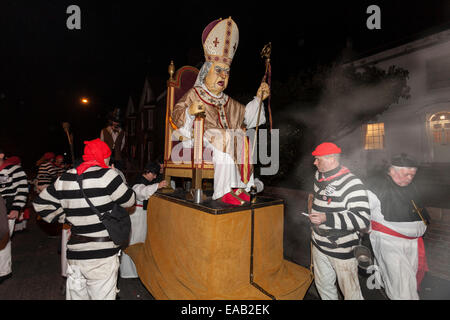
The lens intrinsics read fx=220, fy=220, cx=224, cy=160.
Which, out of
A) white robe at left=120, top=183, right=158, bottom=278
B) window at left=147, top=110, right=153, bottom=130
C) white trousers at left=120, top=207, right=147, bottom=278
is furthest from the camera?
window at left=147, top=110, right=153, bottom=130

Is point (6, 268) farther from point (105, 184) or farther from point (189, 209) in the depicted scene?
point (189, 209)

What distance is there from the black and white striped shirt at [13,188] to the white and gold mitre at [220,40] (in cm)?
401

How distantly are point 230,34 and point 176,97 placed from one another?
5.07 feet

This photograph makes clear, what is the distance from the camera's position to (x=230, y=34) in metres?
3.50

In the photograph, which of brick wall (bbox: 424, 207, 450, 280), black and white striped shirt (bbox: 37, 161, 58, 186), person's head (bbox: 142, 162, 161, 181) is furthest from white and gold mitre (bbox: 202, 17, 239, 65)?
black and white striped shirt (bbox: 37, 161, 58, 186)

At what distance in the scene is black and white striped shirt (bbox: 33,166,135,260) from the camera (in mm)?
2195

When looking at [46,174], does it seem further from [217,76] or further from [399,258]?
[399,258]

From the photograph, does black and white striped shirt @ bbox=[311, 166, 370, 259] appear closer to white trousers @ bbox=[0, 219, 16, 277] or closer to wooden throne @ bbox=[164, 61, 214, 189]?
wooden throne @ bbox=[164, 61, 214, 189]

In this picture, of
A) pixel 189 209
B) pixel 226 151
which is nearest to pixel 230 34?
pixel 226 151

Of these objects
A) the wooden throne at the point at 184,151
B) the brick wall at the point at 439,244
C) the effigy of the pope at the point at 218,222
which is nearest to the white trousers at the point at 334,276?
the effigy of the pope at the point at 218,222

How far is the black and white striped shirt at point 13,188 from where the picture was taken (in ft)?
12.6

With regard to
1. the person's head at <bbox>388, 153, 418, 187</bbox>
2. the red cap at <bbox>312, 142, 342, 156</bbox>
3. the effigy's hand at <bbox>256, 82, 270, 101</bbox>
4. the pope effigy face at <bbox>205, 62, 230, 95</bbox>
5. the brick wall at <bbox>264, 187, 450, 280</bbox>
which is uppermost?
the pope effigy face at <bbox>205, 62, 230, 95</bbox>

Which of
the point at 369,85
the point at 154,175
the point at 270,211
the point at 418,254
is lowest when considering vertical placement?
the point at 418,254

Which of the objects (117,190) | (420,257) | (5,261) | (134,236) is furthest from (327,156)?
(5,261)
